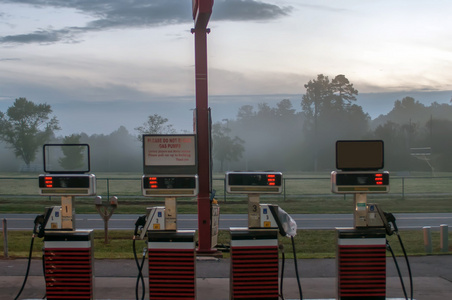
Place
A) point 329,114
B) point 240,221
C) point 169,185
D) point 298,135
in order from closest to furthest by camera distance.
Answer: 1. point 169,185
2. point 240,221
3. point 329,114
4. point 298,135

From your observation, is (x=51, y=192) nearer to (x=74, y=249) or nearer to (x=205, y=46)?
(x=74, y=249)

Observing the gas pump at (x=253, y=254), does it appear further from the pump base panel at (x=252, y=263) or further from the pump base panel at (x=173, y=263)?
the pump base panel at (x=173, y=263)

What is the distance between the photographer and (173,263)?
742 centimetres

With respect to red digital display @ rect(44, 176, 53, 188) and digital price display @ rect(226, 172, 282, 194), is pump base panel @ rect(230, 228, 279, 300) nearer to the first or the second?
digital price display @ rect(226, 172, 282, 194)

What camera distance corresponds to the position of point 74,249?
24.8 ft

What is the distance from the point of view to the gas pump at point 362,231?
758 cm

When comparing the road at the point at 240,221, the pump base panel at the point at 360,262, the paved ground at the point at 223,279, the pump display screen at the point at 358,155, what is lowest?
the road at the point at 240,221

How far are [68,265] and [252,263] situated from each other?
256cm

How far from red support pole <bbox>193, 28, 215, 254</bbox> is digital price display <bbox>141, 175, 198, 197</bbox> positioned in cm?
442

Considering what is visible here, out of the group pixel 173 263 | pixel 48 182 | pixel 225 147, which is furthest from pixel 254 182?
pixel 225 147

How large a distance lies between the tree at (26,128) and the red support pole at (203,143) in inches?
1083

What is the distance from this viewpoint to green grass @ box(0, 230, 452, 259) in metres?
12.7

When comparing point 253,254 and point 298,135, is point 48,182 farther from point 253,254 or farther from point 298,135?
point 298,135

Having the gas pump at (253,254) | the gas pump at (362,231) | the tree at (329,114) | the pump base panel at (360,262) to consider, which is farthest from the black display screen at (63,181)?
the tree at (329,114)
